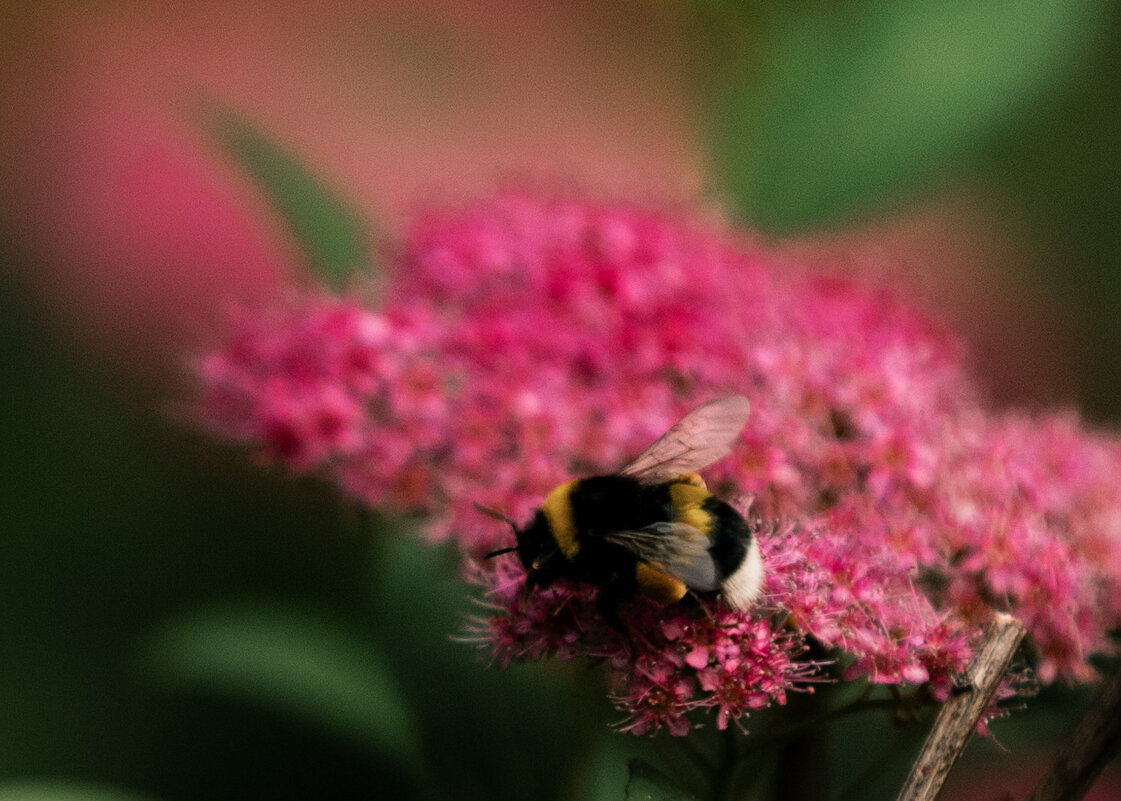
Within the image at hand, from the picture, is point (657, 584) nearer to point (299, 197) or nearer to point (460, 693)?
point (460, 693)

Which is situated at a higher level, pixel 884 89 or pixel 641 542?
pixel 884 89

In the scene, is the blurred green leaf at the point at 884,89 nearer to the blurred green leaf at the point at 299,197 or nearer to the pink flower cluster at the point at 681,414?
the pink flower cluster at the point at 681,414

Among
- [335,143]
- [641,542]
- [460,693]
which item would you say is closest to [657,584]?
[641,542]

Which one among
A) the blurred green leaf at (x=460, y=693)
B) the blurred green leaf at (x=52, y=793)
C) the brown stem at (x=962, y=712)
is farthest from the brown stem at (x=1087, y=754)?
the blurred green leaf at (x=52, y=793)

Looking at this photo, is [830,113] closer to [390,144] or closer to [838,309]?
[838,309]

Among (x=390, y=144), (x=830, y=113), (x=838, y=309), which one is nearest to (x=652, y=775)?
(x=838, y=309)

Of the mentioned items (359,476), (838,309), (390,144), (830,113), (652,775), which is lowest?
(652,775)
